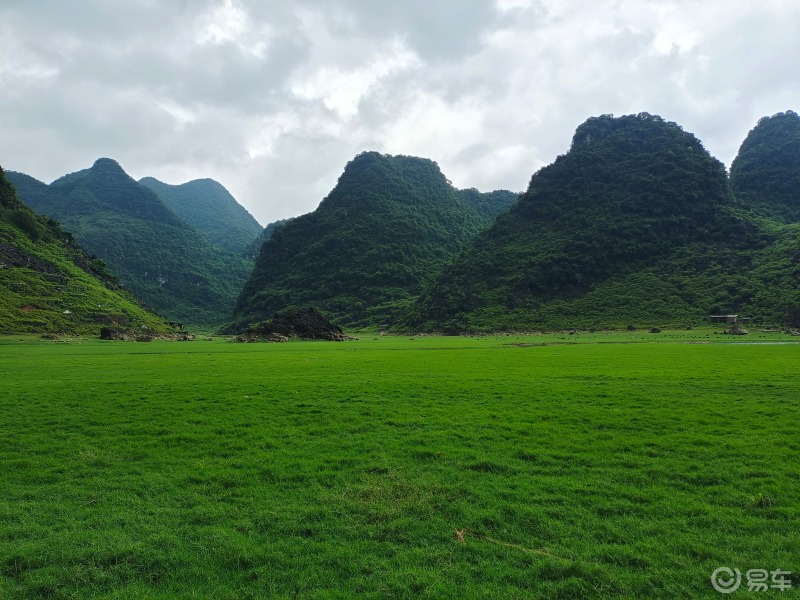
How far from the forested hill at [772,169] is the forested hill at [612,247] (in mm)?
24845

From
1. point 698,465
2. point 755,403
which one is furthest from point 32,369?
point 755,403

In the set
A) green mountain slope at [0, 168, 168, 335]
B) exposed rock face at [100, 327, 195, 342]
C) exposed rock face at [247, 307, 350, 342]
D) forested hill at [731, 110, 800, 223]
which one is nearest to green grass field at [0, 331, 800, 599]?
exposed rock face at [100, 327, 195, 342]

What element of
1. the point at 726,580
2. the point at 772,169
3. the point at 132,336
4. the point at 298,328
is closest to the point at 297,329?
the point at 298,328

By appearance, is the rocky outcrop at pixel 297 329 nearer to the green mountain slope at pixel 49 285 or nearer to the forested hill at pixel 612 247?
the green mountain slope at pixel 49 285

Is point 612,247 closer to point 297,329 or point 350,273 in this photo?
point 297,329

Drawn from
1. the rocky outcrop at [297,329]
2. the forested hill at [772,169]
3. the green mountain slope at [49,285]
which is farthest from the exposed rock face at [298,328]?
the forested hill at [772,169]

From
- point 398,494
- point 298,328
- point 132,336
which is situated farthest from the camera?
point 298,328

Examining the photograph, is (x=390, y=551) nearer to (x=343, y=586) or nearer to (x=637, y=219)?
(x=343, y=586)

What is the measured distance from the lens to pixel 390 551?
7.32m

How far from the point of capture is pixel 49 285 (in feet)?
270

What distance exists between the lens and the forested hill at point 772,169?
142 m

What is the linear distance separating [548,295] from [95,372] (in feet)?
342

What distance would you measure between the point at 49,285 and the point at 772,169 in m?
214

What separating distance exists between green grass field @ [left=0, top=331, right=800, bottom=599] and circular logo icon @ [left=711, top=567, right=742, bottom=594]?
13 cm
